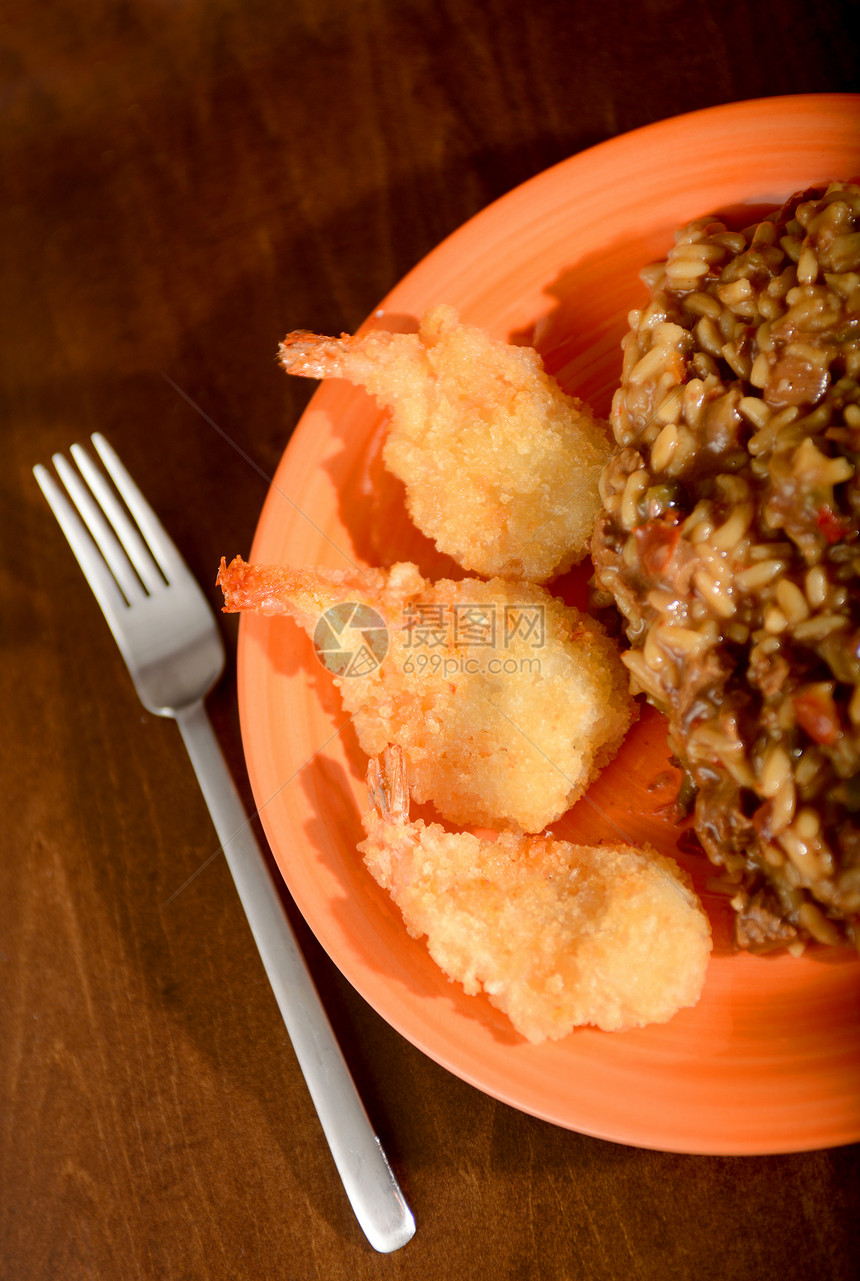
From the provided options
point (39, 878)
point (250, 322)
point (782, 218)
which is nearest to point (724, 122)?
point (782, 218)

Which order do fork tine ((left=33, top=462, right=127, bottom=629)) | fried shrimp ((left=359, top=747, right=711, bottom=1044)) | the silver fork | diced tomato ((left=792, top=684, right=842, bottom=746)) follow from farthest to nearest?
1. fork tine ((left=33, top=462, right=127, bottom=629))
2. the silver fork
3. fried shrimp ((left=359, top=747, right=711, bottom=1044))
4. diced tomato ((left=792, top=684, right=842, bottom=746))

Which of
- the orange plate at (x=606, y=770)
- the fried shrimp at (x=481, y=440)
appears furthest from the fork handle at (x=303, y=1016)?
the fried shrimp at (x=481, y=440)

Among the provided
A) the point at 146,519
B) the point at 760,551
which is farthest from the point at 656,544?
the point at 146,519

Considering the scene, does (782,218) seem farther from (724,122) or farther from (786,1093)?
(786,1093)

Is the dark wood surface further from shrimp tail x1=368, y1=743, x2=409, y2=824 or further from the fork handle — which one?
shrimp tail x1=368, y1=743, x2=409, y2=824

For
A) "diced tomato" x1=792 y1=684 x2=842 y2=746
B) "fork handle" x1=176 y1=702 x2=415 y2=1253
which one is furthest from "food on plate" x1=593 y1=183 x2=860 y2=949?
"fork handle" x1=176 y1=702 x2=415 y2=1253

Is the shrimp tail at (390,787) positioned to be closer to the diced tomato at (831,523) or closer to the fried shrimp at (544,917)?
the fried shrimp at (544,917)
